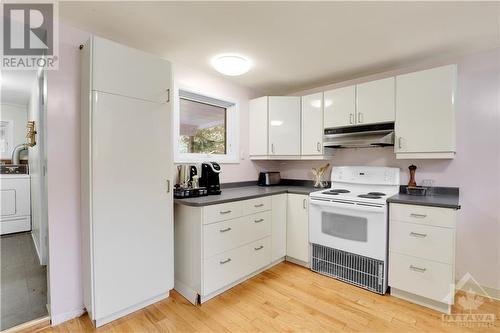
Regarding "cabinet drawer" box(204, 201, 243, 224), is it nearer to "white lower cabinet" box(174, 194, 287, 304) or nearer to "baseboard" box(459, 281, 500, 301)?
"white lower cabinet" box(174, 194, 287, 304)

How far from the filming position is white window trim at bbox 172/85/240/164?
97.4 inches

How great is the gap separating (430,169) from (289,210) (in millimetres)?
1516

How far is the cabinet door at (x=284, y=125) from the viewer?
9.96 ft

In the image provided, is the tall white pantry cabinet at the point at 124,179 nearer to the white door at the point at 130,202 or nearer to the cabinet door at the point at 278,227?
the white door at the point at 130,202

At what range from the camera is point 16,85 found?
11.5ft

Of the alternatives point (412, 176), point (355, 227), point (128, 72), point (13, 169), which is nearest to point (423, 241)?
point (355, 227)

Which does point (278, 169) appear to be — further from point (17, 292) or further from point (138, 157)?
point (17, 292)

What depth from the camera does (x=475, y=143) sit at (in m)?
2.16

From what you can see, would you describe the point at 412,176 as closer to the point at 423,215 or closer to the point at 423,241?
the point at 423,215

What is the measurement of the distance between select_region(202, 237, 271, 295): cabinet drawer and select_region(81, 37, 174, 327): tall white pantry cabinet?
0.35m

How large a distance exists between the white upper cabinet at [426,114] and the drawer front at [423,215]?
0.55 metres

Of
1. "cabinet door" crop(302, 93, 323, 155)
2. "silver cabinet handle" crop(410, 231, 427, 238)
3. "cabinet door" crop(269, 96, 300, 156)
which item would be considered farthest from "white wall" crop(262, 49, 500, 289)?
"cabinet door" crop(269, 96, 300, 156)

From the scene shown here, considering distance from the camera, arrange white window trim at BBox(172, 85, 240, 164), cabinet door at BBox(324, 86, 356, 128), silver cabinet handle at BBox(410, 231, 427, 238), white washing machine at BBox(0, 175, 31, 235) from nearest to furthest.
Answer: silver cabinet handle at BBox(410, 231, 427, 238) → white window trim at BBox(172, 85, 240, 164) → cabinet door at BBox(324, 86, 356, 128) → white washing machine at BBox(0, 175, 31, 235)

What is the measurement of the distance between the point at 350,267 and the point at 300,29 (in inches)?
87.7
